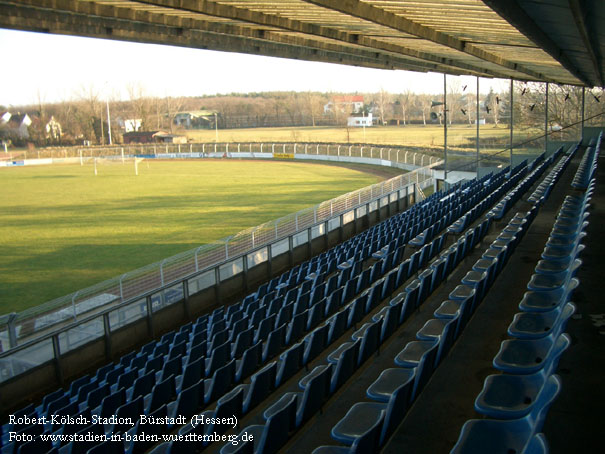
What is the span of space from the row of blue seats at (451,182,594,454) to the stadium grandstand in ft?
0.05

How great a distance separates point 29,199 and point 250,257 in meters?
26.4

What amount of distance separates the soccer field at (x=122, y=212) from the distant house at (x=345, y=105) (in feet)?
211

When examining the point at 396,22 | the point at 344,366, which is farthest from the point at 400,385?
the point at 396,22

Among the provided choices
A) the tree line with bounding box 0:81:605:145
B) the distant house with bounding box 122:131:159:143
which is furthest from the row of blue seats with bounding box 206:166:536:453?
the distant house with bounding box 122:131:159:143

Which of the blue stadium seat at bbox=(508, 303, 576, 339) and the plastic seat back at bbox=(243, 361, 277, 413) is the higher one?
the blue stadium seat at bbox=(508, 303, 576, 339)

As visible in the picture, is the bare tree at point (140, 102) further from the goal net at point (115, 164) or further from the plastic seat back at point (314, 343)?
the plastic seat back at point (314, 343)

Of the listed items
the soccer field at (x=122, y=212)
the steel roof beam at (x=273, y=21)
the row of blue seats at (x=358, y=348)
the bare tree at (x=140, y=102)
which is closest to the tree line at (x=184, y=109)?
the bare tree at (x=140, y=102)

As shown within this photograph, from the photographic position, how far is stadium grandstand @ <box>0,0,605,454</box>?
365 cm

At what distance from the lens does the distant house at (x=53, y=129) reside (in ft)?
314

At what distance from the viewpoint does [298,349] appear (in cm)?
532

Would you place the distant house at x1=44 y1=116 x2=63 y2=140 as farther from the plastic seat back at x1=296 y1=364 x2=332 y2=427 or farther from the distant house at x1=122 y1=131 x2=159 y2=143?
the plastic seat back at x1=296 y1=364 x2=332 y2=427

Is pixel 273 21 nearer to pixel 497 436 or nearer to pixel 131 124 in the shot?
pixel 497 436

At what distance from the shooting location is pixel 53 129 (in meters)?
98.6

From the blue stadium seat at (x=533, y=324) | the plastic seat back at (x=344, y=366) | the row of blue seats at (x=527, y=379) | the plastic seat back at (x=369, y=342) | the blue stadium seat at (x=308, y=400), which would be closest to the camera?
the row of blue seats at (x=527, y=379)
